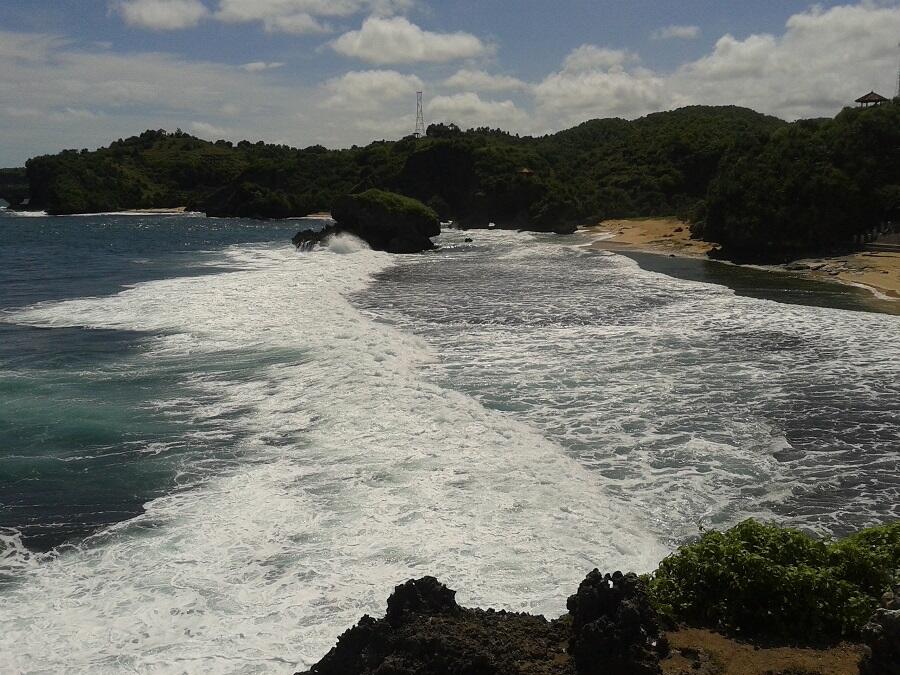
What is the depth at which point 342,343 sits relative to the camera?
74.4 feet

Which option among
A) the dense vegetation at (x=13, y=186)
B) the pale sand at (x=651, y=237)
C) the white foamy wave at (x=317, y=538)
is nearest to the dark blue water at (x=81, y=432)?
the white foamy wave at (x=317, y=538)

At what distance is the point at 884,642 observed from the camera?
5.79 metres

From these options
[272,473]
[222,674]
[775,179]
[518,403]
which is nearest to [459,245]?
[775,179]

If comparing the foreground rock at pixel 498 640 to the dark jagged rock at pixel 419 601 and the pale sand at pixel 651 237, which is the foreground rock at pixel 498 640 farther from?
the pale sand at pixel 651 237

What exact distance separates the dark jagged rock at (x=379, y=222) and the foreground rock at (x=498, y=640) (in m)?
50.8

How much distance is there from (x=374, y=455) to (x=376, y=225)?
4521 centimetres

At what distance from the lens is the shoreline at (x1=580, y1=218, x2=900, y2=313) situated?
114 feet

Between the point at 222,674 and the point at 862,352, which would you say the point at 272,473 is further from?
the point at 862,352

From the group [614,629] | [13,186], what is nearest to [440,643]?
[614,629]

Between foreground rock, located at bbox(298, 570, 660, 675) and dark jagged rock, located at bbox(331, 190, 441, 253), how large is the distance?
50751 millimetres

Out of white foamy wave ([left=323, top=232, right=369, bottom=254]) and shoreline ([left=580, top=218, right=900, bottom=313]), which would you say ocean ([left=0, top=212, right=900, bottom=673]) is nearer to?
shoreline ([left=580, top=218, right=900, bottom=313])

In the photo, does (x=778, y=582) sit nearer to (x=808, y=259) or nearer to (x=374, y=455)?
(x=374, y=455)

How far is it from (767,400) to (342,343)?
11.6 meters

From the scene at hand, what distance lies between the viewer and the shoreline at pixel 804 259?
34.7 m
